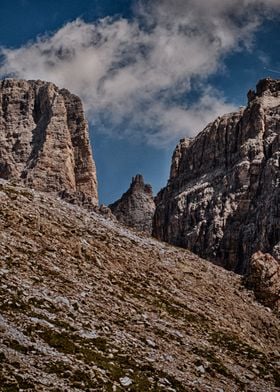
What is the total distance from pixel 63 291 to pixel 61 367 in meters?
9.41

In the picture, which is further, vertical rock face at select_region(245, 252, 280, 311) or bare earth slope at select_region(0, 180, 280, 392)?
vertical rock face at select_region(245, 252, 280, 311)

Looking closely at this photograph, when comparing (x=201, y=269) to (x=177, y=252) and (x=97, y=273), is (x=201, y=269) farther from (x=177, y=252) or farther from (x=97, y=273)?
(x=97, y=273)

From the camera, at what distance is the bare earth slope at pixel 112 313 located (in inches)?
1018

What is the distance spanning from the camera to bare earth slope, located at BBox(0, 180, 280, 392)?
25.9m

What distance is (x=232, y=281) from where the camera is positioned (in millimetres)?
51938

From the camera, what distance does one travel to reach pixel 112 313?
34.3 m

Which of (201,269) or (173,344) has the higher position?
(201,269)

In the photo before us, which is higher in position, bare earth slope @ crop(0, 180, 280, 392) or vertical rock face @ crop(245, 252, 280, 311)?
vertical rock face @ crop(245, 252, 280, 311)

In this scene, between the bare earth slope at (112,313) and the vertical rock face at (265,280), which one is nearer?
the bare earth slope at (112,313)

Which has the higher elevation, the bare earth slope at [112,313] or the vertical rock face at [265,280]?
the vertical rock face at [265,280]

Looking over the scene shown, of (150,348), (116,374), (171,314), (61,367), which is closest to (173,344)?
(150,348)

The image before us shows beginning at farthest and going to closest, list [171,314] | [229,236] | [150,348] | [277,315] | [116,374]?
[229,236], [277,315], [171,314], [150,348], [116,374]

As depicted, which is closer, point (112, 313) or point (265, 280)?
point (112, 313)

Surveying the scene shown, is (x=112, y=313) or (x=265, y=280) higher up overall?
(x=265, y=280)
